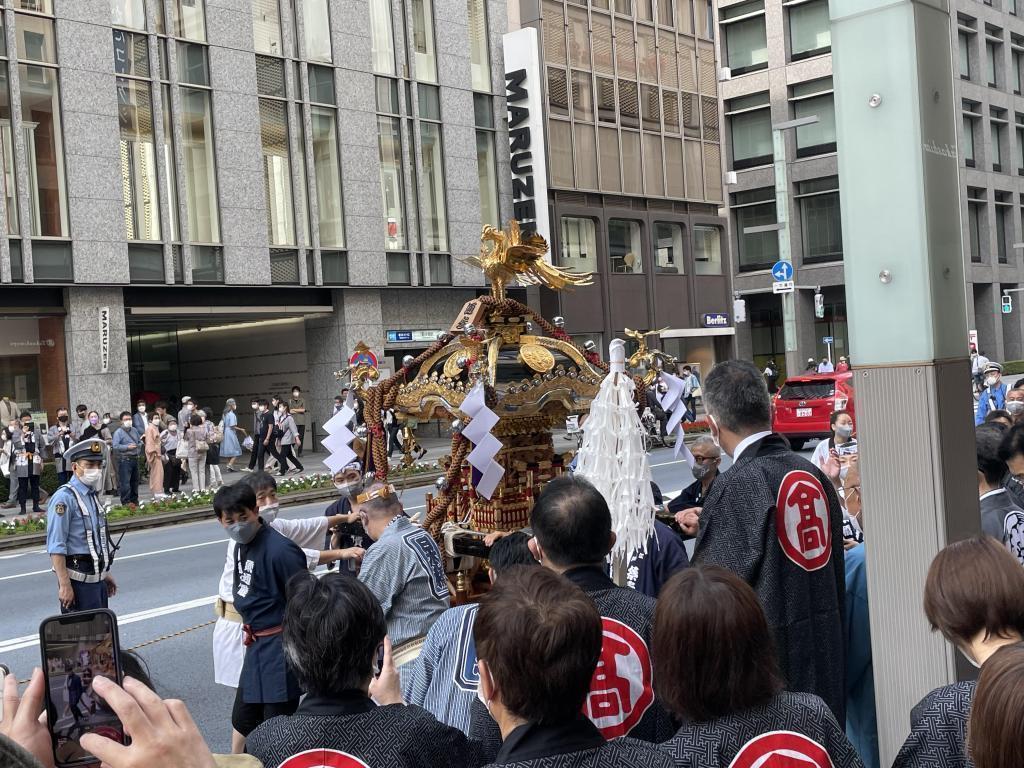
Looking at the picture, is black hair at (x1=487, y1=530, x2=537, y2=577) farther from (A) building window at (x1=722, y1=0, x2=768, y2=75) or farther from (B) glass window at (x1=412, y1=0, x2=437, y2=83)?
(A) building window at (x1=722, y1=0, x2=768, y2=75)

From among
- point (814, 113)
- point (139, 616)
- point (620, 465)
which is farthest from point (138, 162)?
point (814, 113)

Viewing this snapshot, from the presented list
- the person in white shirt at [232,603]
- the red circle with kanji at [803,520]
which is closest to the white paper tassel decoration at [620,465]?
the red circle with kanji at [803,520]

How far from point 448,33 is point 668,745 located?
32954 millimetres

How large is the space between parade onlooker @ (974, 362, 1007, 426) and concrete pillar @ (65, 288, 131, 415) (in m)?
18.6

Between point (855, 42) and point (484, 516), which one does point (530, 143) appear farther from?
point (855, 42)

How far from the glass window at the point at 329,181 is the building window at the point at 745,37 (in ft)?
99.0

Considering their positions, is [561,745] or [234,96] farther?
[234,96]

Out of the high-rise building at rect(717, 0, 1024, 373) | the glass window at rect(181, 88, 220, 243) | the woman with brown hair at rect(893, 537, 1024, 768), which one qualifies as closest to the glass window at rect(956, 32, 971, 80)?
the high-rise building at rect(717, 0, 1024, 373)

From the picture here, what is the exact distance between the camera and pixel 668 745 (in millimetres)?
2707

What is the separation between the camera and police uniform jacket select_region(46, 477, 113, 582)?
8273mm

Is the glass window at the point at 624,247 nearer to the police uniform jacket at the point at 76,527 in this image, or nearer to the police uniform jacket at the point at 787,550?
the police uniform jacket at the point at 76,527

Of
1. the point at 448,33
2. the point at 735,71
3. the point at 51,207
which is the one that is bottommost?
the point at 51,207

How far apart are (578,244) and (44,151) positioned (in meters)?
17.9

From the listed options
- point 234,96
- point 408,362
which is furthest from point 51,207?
point 408,362
